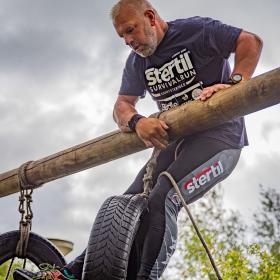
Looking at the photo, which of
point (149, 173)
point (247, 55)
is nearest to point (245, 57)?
point (247, 55)

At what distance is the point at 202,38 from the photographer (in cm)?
319

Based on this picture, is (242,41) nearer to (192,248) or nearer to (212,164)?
(212,164)

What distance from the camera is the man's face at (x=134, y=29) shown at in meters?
3.17

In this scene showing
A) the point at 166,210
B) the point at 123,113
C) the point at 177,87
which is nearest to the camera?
the point at 166,210

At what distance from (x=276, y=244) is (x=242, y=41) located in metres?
11.7

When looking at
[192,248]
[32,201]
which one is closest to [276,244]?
[192,248]

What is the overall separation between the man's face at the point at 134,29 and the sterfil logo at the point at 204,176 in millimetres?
810

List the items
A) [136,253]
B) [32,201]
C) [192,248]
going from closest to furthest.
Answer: [136,253], [32,201], [192,248]

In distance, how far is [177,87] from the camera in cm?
332

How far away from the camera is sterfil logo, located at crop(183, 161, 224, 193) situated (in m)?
2.98

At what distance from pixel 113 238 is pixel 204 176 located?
66cm

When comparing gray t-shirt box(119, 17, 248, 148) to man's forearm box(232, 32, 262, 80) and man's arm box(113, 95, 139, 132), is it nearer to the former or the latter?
man's forearm box(232, 32, 262, 80)

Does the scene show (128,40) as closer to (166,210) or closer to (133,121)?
(133,121)

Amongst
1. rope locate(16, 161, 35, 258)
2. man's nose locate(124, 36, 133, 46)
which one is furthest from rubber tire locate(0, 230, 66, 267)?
man's nose locate(124, 36, 133, 46)
